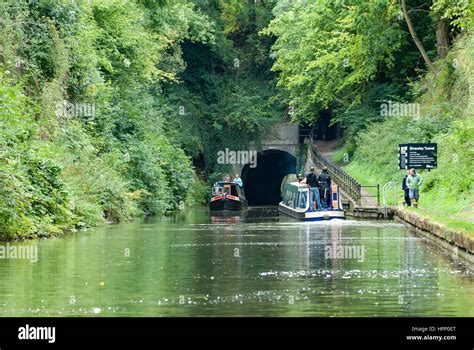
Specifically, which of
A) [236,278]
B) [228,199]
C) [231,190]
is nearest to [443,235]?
[236,278]

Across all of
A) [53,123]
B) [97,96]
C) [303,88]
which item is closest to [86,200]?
[53,123]

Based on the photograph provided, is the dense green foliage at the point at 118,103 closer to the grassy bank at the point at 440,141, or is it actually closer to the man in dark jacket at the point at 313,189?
the man in dark jacket at the point at 313,189

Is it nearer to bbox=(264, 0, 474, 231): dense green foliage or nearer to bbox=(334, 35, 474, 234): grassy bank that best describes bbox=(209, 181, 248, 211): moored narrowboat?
bbox=(334, 35, 474, 234): grassy bank

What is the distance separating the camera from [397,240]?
28344 mm

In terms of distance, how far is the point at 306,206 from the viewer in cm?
4481

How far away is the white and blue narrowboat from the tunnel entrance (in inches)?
1329

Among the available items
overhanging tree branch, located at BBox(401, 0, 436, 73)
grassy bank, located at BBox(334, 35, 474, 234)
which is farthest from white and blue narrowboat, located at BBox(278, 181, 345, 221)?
overhanging tree branch, located at BBox(401, 0, 436, 73)

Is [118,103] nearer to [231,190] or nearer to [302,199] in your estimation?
[302,199]

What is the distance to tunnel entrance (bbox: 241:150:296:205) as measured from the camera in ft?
282

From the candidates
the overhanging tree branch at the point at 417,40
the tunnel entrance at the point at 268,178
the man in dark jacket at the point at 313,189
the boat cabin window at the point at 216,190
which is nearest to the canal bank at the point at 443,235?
the man in dark jacket at the point at 313,189

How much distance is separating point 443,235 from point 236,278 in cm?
859

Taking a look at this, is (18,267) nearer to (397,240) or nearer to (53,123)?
(397,240)

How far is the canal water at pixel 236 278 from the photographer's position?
47.9 ft
